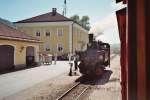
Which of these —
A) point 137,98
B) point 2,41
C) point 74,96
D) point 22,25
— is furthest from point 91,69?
point 22,25

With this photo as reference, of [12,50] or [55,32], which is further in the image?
[55,32]

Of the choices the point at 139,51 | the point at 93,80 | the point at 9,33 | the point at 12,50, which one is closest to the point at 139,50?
the point at 139,51

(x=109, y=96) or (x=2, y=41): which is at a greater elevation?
(x=2, y=41)

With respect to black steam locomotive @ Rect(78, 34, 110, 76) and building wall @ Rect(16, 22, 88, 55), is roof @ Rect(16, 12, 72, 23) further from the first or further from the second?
black steam locomotive @ Rect(78, 34, 110, 76)

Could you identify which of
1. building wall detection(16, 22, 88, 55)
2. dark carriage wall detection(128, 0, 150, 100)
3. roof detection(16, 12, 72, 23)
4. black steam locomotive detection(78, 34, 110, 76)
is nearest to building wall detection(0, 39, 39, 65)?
black steam locomotive detection(78, 34, 110, 76)

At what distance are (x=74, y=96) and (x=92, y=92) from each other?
131 cm

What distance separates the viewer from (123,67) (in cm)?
389

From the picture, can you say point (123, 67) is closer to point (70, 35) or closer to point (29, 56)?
point (29, 56)

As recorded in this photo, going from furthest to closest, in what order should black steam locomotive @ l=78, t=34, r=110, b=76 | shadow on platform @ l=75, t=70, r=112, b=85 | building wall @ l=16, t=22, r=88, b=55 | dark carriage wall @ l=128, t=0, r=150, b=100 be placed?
1. building wall @ l=16, t=22, r=88, b=55
2. black steam locomotive @ l=78, t=34, r=110, b=76
3. shadow on platform @ l=75, t=70, r=112, b=85
4. dark carriage wall @ l=128, t=0, r=150, b=100

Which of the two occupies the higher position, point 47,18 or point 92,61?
point 47,18

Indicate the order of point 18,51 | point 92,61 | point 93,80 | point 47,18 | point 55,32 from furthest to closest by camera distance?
point 47,18
point 55,32
point 18,51
point 92,61
point 93,80

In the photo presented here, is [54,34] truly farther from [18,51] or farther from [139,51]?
[139,51]

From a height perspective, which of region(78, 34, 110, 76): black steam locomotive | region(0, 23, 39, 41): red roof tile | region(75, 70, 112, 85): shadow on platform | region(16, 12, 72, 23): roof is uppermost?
region(16, 12, 72, 23): roof

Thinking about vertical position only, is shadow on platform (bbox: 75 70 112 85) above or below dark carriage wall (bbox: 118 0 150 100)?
below
